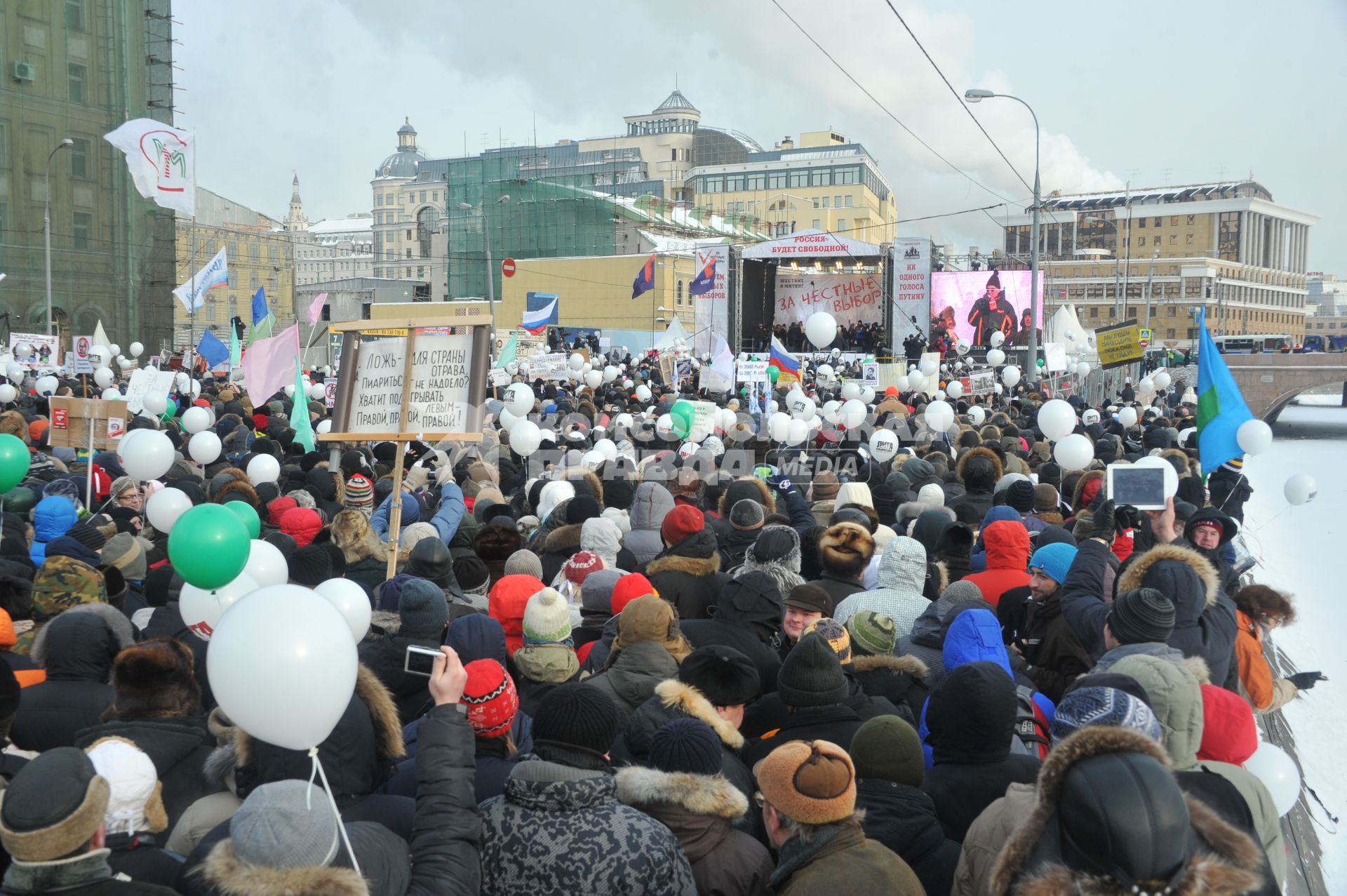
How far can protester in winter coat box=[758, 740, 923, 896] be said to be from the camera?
2.63 metres

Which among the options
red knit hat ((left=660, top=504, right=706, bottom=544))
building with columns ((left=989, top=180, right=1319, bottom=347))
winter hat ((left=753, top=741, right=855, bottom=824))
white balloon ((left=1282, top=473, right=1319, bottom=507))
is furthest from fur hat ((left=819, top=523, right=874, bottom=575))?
building with columns ((left=989, top=180, right=1319, bottom=347))

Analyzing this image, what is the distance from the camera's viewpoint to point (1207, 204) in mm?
107875

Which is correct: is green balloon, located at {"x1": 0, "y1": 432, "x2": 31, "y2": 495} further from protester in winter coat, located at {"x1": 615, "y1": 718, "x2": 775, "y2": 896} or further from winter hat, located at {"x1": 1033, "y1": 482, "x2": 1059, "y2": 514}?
winter hat, located at {"x1": 1033, "y1": 482, "x2": 1059, "y2": 514}

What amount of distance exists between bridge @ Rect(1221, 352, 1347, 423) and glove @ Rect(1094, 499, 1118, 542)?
3400cm

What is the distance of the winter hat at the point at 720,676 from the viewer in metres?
3.61

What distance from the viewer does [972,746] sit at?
10.5ft

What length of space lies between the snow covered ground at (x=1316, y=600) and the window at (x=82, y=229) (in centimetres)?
3903

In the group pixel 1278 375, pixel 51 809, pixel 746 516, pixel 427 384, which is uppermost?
pixel 1278 375

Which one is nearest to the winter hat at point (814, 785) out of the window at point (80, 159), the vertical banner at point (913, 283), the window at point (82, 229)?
the vertical banner at point (913, 283)

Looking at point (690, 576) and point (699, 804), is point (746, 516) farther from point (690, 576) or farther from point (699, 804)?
point (699, 804)

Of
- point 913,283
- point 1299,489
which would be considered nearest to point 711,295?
point 913,283

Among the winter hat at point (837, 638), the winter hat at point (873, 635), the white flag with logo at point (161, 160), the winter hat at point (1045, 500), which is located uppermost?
the white flag with logo at point (161, 160)

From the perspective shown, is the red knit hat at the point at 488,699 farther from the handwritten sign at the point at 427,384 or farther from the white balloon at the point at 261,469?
the white balloon at the point at 261,469

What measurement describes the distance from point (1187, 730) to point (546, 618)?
86.4 inches
